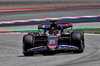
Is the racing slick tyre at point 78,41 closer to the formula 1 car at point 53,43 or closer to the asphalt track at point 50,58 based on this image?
the formula 1 car at point 53,43

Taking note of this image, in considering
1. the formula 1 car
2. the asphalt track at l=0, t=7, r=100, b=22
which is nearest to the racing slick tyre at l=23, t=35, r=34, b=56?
the formula 1 car

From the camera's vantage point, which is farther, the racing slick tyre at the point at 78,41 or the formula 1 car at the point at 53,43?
the racing slick tyre at the point at 78,41

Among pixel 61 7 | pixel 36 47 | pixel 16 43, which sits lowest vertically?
pixel 61 7

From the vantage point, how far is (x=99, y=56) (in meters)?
10.8

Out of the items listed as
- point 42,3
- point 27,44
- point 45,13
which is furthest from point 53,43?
point 42,3

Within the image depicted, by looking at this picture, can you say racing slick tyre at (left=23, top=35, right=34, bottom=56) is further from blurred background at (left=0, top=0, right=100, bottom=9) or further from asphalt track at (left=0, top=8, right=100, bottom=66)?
blurred background at (left=0, top=0, right=100, bottom=9)

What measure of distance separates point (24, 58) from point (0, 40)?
5.11 m

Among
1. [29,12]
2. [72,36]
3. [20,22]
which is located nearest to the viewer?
[72,36]

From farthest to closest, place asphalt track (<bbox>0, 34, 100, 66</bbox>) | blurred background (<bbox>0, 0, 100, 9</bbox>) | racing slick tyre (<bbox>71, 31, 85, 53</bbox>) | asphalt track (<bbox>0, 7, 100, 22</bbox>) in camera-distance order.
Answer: blurred background (<bbox>0, 0, 100, 9</bbox>) < asphalt track (<bbox>0, 7, 100, 22</bbox>) < racing slick tyre (<bbox>71, 31, 85, 53</bbox>) < asphalt track (<bbox>0, 34, 100, 66</bbox>)

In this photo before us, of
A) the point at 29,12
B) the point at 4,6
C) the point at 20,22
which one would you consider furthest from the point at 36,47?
the point at 4,6

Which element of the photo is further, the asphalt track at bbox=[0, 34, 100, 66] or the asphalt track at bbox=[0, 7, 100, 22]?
the asphalt track at bbox=[0, 7, 100, 22]

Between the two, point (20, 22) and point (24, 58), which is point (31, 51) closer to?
point (24, 58)

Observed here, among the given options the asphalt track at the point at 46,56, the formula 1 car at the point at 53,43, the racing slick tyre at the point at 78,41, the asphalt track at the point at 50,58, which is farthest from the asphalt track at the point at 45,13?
the racing slick tyre at the point at 78,41

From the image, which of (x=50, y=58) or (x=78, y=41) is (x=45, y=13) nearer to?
(x=78, y=41)
